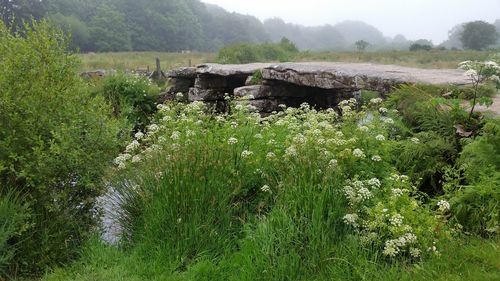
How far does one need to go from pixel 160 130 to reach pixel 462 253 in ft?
13.6

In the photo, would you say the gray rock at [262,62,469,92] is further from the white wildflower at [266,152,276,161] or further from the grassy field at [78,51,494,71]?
the grassy field at [78,51,494,71]

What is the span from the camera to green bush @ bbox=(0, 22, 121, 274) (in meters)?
5.02

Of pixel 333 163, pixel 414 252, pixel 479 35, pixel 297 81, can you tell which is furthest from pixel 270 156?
pixel 479 35

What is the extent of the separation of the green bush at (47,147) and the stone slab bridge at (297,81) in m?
3.45

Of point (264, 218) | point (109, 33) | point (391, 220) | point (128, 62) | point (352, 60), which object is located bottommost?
point (128, 62)

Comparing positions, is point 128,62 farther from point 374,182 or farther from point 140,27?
point 140,27

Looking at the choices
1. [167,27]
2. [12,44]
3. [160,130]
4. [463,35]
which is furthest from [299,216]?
[167,27]

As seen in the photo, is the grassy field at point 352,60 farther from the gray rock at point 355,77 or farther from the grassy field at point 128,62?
the gray rock at point 355,77

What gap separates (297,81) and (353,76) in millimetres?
1776

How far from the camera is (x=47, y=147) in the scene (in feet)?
17.3

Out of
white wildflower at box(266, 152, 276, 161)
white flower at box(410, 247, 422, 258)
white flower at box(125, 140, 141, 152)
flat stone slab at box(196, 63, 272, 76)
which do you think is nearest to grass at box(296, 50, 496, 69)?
flat stone slab at box(196, 63, 272, 76)

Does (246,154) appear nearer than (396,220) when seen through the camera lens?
No

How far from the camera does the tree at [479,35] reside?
7481cm

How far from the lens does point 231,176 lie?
207 inches
